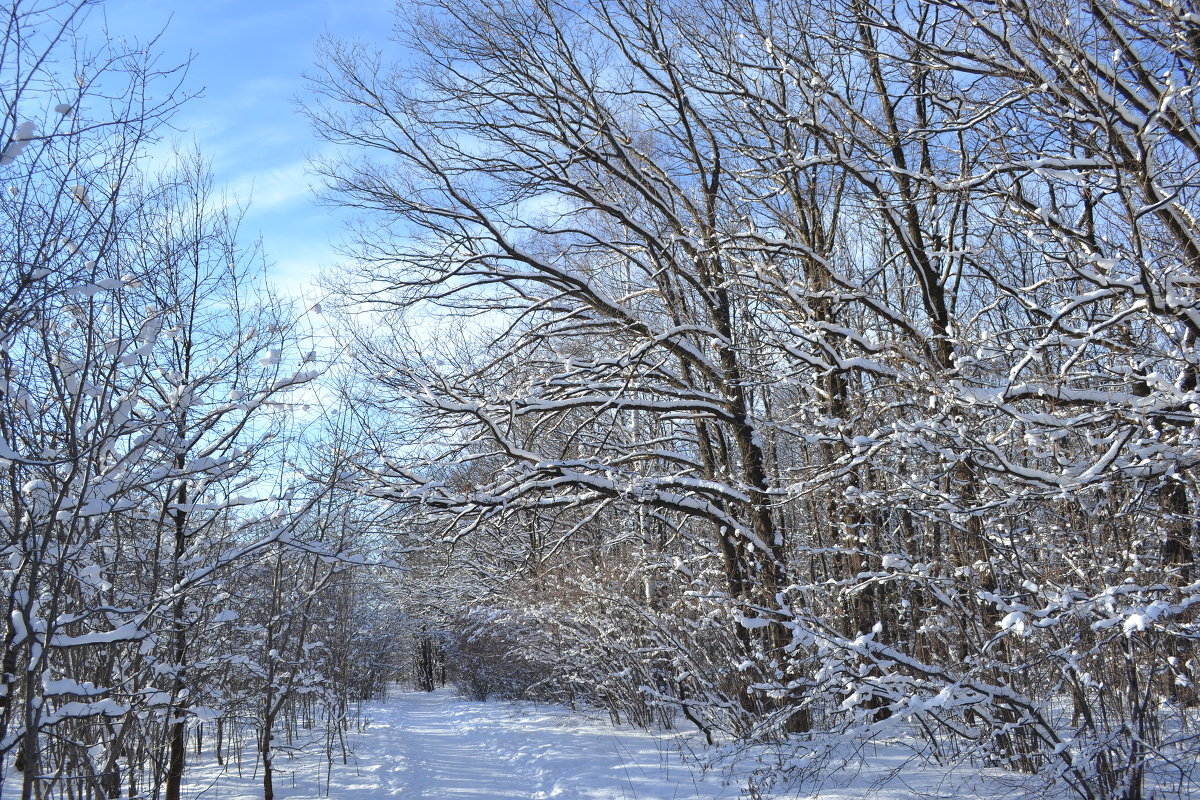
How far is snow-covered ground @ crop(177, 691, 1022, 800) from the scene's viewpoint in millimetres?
5301

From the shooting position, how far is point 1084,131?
177 inches

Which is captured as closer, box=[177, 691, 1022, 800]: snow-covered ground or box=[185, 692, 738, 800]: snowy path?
box=[177, 691, 1022, 800]: snow-covered ground

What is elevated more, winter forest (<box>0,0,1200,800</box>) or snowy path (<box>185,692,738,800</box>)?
winter forest (<box>0,0,1200,800</box>)

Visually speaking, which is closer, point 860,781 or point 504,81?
point 860,781

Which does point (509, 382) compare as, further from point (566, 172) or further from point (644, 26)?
point (644, 26)

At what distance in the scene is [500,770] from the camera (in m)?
9.64

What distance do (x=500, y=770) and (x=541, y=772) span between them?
3.87ft

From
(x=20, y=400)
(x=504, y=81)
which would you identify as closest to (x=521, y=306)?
(x=504, y=81)

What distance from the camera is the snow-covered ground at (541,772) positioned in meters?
5.30

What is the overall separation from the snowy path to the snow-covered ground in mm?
20

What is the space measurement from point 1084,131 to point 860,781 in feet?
15.3

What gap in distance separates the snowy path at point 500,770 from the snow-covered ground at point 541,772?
0.06 ft

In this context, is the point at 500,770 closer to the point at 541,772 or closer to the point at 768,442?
the point at 541,772

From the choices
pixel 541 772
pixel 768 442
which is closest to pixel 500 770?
pixel 541 772
